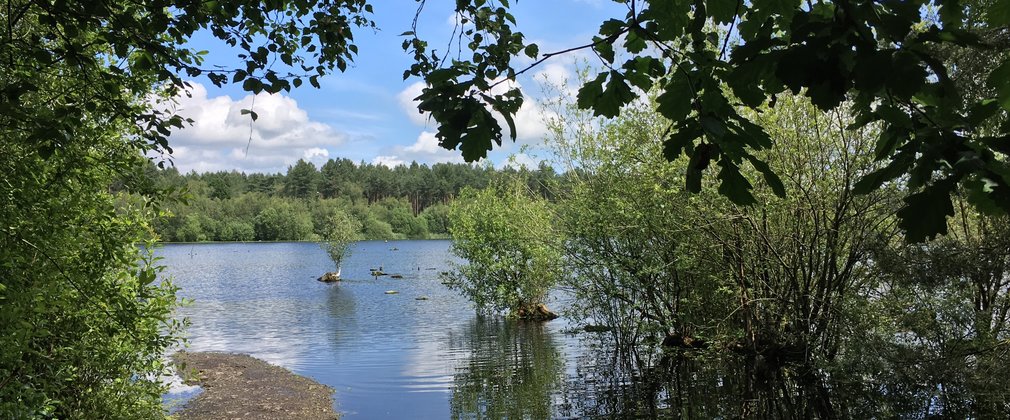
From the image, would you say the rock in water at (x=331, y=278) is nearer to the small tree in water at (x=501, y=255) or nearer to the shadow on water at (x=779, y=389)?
the small tree in water at (x=501, y=255)

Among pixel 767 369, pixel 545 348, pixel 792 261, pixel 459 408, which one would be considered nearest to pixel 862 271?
pixel 792 261

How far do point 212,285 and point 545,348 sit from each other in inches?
1367

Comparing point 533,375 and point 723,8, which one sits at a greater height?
point 723,8

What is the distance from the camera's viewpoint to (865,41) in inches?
62.9

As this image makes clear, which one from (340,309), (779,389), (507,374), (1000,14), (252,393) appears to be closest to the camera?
(1000,14)

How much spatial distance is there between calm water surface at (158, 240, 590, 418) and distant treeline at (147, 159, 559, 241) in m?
69.7

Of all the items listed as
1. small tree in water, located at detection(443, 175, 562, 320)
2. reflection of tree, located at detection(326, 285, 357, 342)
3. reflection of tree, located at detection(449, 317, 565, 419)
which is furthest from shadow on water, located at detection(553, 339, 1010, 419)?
reflection of tree, located at detection(326, 285, 357, 342)

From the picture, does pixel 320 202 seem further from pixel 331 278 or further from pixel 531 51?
pixel 531 51

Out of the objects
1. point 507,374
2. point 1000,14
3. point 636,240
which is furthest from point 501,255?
point 1000,14

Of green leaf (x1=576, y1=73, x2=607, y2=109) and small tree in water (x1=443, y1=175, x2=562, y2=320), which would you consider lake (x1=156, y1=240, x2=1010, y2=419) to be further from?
green leaf (x1=576, y1=73, x2=607, y2=109)

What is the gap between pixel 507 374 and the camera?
16203 millimetres

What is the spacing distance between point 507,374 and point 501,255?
9.22 metres

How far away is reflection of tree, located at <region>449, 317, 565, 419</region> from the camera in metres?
12.8

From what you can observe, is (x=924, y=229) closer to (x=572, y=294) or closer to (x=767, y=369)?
(x=767, y=369)
